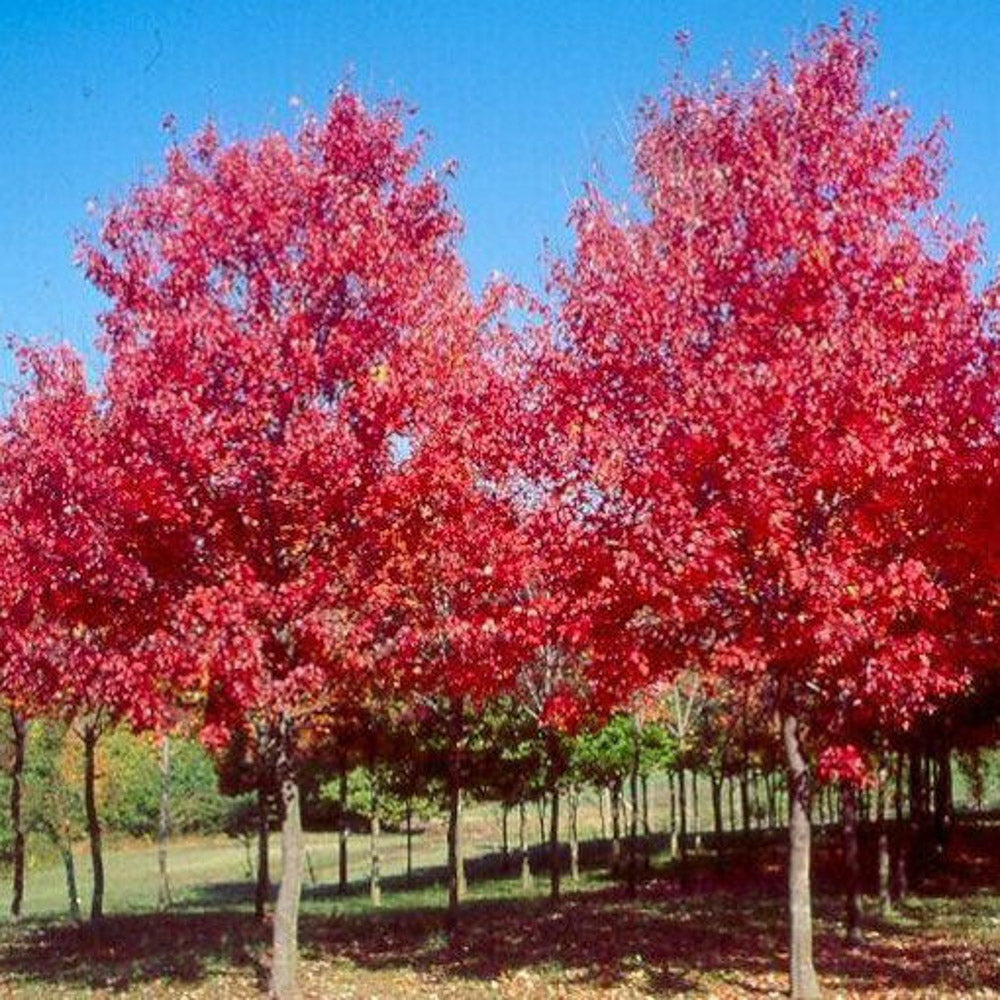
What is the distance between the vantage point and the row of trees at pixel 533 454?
1369cm

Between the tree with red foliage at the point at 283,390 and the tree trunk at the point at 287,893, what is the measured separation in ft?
0.11

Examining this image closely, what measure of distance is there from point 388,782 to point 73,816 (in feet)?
40.3

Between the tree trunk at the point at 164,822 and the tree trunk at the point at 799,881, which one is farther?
the tree trunk at the point at 164,822

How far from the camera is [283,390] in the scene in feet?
49.9

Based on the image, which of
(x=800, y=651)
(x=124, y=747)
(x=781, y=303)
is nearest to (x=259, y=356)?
(x=781, y=303)

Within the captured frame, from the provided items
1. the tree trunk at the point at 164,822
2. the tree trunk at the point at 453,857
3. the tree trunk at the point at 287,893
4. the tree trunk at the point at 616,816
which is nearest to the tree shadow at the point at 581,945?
the tree trunk at the point at 453,857

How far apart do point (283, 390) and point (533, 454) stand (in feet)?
11.5

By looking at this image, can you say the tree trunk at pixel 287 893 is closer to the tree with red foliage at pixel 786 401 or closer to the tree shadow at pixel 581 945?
the tree shadow at pixel 581 945

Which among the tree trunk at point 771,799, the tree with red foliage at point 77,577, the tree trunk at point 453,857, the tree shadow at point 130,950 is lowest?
the tree trunk at point 771,799

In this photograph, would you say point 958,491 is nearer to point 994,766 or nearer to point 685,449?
point 685,449

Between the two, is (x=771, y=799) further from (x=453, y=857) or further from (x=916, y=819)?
(x=453, y=857)

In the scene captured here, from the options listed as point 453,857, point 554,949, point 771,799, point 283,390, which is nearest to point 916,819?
point 771,799

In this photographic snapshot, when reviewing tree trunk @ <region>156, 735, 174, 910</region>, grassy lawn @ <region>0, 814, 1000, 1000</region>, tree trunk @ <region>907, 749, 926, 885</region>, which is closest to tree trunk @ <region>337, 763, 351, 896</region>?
grassy lawn @ <region>0, 814, 1000, 1000</region>

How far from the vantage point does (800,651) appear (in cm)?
1394
